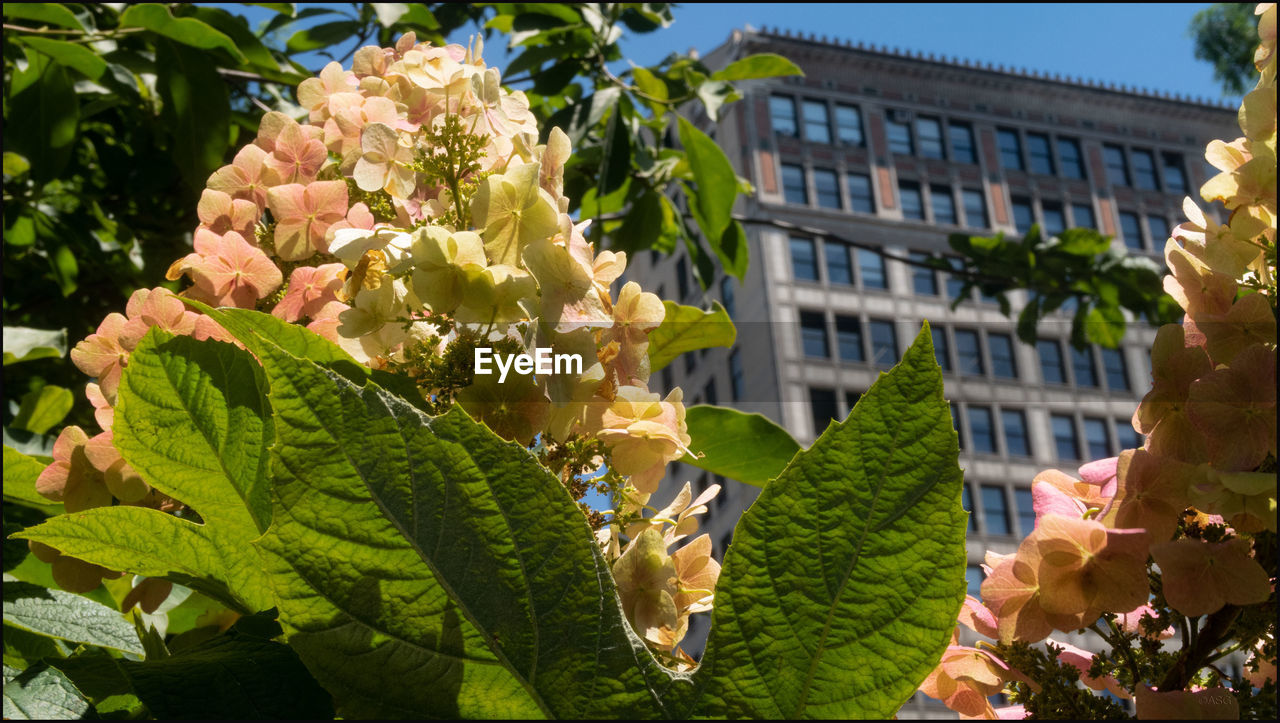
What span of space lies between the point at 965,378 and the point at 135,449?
27.1 metres

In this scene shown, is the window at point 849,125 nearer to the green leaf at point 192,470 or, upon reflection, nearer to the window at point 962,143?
the window at point 962,143

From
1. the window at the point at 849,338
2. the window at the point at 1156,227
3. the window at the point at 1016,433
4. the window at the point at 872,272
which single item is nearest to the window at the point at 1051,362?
the window at the point at 1016,433

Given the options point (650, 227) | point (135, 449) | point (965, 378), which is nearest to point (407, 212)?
point (135, 449)

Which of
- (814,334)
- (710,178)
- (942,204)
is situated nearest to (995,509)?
(814,334)

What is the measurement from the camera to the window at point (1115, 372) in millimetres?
28062

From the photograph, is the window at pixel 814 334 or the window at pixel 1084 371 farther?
the window at pixel 1084 371

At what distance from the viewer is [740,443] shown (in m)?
0.79

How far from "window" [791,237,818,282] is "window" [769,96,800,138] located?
3.18m

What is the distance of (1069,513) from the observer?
0.49 meters

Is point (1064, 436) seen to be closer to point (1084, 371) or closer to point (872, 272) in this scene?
point (1084, 371)

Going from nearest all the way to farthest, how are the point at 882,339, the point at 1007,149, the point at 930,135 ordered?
1. the point at 882,339
2. the point at 930,135
3. the point at 1007,149

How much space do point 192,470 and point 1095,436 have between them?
98.1ft

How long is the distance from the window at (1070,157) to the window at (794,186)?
7.87 m

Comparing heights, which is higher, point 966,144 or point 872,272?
point 966,144
